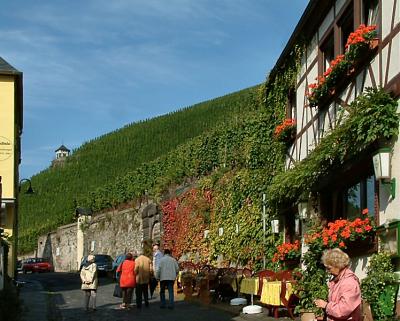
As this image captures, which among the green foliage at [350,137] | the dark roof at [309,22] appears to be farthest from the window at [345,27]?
the green foliage at [350,137]

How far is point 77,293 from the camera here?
1033 inches

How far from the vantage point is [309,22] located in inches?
685

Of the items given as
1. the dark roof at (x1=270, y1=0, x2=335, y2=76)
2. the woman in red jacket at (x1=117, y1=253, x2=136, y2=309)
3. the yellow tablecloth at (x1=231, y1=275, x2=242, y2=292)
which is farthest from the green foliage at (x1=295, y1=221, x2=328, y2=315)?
the woman in red jacket at (x1=117, y1=253, x2=136, y2=309)

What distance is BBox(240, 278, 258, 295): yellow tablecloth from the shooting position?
1670cm

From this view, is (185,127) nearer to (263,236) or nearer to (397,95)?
(263,236)

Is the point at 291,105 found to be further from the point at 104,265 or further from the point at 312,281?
the point at 104,265

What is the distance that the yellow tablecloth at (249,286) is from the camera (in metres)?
16.7

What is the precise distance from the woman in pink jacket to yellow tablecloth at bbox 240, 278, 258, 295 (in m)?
9.44

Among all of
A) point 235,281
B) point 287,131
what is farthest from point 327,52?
point 235,281

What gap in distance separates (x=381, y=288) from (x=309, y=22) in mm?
7874

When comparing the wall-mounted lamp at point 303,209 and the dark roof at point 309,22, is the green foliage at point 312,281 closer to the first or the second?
the wall-mounted lamp at point 303,209

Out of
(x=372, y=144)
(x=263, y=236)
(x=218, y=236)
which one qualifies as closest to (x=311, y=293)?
(x=372, y=144)

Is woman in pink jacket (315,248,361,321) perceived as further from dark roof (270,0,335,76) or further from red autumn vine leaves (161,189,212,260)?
red autumn vine leaves (161,189,212,260)

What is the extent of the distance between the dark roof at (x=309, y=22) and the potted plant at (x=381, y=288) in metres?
6.24
